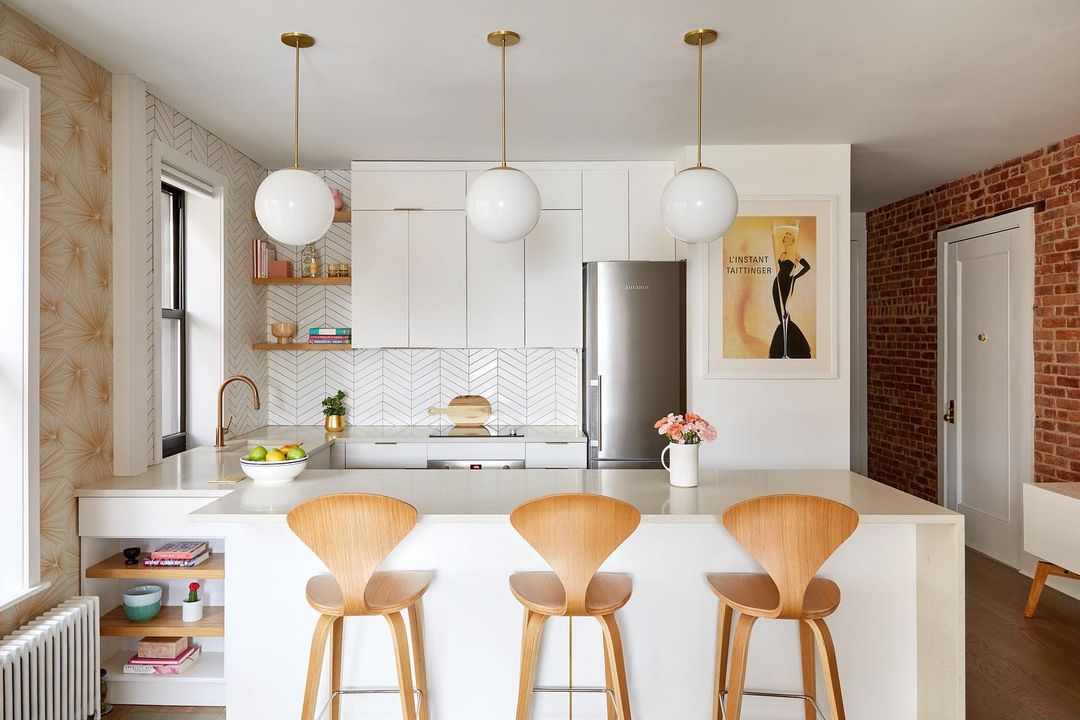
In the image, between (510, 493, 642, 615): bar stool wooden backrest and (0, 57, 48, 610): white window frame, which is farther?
(0, 57, 48, 610): white window frame

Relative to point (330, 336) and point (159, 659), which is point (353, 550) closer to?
point (159, 659)

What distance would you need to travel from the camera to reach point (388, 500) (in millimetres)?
1984

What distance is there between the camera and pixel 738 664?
209 centimetres

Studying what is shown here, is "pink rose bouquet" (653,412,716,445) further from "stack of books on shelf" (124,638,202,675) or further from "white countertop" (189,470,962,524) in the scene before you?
"stack of books on shelf" (124,638,202,675)

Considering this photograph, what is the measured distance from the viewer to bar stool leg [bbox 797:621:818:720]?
2.30 metres

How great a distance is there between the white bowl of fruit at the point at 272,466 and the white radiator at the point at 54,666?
0.75 meters

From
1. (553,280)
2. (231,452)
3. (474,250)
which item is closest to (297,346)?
(231,452)

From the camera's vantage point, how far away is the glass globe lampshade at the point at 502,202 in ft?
7.92

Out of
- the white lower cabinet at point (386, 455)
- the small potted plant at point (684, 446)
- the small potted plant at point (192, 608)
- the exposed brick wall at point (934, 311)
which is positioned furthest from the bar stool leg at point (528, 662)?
the exposed brick wall at point (934, 311)

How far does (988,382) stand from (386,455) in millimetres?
3950

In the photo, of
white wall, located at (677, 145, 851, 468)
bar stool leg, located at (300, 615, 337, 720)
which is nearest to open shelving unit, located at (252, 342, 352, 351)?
white wall, located at (677, 145, 851, 468)

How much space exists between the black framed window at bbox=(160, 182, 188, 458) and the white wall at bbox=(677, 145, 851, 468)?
2.83m

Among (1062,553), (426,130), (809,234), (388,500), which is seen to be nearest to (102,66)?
(426,130)

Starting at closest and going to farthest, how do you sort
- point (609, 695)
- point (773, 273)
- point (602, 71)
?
point (609, 695) → point (602, 71) → point (773, 273)
